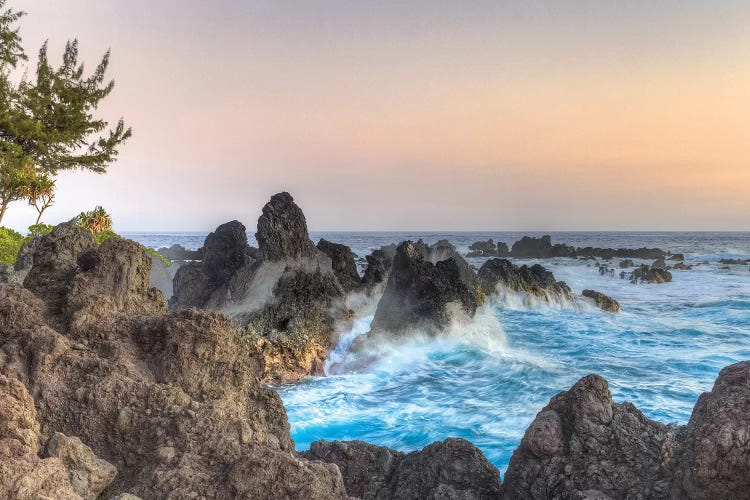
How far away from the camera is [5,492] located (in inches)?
99.6

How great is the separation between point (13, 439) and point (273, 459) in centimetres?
141

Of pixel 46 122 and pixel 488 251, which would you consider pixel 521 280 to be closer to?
pixel 46 122

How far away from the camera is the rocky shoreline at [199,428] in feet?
10.5

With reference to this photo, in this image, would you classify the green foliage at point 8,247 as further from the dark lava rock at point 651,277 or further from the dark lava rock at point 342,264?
the dark lava rock at point 651,277

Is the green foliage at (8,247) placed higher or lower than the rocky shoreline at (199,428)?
higher

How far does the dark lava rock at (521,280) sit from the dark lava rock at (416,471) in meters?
20.3

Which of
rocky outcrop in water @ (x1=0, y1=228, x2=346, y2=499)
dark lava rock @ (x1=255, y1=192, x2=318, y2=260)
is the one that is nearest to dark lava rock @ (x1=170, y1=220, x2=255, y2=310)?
dark lava rock @ (x1=255, y1=192, x2=318, y2=260)

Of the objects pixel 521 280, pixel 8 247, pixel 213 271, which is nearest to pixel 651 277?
pixel 521 280

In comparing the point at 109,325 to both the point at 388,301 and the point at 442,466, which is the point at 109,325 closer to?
the point at 442,466

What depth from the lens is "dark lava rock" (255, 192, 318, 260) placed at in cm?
1481

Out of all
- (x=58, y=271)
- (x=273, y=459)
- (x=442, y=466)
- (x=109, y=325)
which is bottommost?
(x=442, y=466)

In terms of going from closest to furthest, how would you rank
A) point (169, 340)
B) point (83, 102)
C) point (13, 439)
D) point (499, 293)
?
1. point (13, 439)
2. point (169, 340)
3. point (83, 102)
4. point (499, 293)

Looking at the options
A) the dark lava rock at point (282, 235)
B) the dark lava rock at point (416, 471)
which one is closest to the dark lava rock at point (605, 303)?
the dark lava rock at point (282, 235)

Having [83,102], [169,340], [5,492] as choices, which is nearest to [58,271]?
[169,340]
